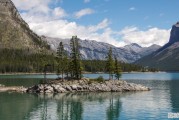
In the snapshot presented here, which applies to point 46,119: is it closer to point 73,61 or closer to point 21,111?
point 21,111

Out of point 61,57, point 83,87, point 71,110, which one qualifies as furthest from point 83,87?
point 71,110

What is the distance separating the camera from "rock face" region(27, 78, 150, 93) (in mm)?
148375

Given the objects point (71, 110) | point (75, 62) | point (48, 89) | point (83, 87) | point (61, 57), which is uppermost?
point (61, 57)

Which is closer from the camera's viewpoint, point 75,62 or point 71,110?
point 71,110

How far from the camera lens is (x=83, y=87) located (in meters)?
152

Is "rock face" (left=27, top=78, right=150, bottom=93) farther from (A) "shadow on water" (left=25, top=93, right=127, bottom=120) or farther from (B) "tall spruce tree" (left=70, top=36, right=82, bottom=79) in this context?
(A) "shadow on water" (left=25, top=93, right=127, bottom=120)

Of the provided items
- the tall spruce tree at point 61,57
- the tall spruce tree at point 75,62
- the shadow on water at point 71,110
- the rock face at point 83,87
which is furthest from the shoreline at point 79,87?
the shadow on water at point 71,110

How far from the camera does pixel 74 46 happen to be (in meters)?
170

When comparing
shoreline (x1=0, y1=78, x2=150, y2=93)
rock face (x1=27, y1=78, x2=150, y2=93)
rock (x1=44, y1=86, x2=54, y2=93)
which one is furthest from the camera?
shoreline (x1=0, y1=78, x2=150, y2=93)

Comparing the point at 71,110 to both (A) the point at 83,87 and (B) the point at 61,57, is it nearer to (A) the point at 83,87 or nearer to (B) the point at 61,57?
(A) the point at 83,87

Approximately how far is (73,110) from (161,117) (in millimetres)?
27771

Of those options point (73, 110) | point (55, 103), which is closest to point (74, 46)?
point (55, 103)

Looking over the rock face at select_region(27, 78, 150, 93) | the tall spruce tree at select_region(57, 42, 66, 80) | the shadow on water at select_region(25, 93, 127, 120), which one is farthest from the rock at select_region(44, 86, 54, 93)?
the shadow on water at select_region(25, 93, 127, 120)

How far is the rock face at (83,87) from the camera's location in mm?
148375
